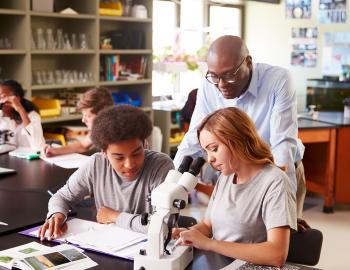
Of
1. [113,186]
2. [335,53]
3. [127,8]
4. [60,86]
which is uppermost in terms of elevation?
[127,8]

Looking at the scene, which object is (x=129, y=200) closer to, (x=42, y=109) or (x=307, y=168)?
(x=42, y=109)

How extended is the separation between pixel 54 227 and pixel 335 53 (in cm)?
519

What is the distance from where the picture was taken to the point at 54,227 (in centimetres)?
202

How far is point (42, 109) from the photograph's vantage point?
484 centimetres

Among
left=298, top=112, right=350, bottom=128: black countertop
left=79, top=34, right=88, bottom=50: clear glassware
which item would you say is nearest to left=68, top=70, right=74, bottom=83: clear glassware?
left=79, top=34, right=88, bottom=50: clear glassware

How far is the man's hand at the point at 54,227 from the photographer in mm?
1979

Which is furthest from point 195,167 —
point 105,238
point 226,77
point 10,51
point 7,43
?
point 7,43

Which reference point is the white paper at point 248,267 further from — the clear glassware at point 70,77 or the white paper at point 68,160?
the clear glassware at point 70,77

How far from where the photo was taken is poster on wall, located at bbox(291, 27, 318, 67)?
6688 millimetres

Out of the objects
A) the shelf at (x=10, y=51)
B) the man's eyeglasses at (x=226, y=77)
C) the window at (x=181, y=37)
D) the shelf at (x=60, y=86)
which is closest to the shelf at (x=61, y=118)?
the shelf at (x=60, y=86)

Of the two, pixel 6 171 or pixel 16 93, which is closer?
pixel 6 171

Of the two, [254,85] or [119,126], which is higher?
[254,85]

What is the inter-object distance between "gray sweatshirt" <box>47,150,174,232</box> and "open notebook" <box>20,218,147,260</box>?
5.1 inches

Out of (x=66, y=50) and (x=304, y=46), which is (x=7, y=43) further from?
(x=304, y=46)
